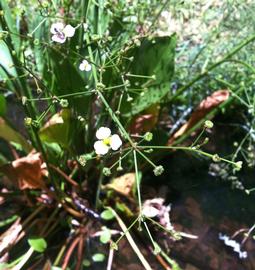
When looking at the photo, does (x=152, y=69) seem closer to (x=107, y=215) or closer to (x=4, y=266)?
(x=107, y=215)

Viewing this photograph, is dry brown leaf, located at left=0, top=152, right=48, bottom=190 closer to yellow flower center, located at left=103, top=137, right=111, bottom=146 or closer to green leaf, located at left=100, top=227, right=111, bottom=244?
green leaf, located at left=100, top=227, right=111, bottom=244

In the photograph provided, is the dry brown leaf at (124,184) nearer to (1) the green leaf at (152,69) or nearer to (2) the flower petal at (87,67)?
(1) the green leaf at (152,69)

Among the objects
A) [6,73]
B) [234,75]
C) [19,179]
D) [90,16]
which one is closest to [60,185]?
[19,179]

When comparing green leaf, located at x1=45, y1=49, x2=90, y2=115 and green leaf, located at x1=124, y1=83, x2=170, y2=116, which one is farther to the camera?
green leaf, located at x1=124, y1=83, x2=170, y2=116

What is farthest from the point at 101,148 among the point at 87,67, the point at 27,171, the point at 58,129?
the point at 27,171

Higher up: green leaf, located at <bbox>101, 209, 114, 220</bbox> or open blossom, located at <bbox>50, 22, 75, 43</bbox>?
open blossom, located at <bbox>50, 22, 75, 43</bbox>

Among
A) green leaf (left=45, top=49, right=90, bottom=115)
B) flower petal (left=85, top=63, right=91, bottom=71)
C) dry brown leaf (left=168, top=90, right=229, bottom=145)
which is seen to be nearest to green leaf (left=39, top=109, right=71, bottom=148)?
green leaf (left=45, top=49, right=90, bottom=115)

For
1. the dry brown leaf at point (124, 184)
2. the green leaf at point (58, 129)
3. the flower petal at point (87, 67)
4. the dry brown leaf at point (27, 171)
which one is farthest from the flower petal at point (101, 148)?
the dry brown leaf at point (124, 184)
